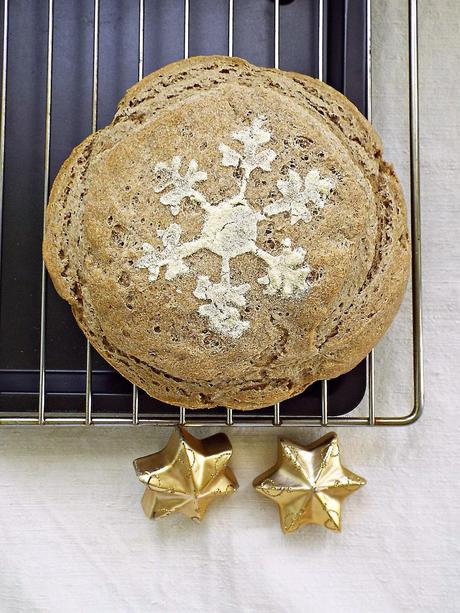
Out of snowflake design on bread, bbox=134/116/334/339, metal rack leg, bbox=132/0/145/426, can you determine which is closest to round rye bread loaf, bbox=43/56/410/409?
snowflake design on bread, bbox=134/116/334/339

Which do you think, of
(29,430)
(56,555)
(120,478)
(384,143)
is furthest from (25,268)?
(384,143)

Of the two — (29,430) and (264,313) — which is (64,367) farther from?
(264,313)

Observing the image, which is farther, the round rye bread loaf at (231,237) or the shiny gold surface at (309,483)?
the shiny gold surface at (309,483)

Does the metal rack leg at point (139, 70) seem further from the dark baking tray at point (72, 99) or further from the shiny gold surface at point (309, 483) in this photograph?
the shiny gold surface at point (309, 483)

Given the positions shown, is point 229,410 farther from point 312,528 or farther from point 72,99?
point 72,99

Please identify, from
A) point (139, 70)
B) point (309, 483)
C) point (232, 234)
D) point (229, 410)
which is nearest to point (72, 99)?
point (139, 70)

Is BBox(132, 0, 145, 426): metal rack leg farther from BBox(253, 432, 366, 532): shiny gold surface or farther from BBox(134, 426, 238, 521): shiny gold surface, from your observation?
BBox(253, 432, 366, 532): shiny gold surface

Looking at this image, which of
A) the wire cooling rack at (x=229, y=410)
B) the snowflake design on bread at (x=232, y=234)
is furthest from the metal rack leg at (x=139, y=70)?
the snowflake design on bread at (x=232, y=234)
